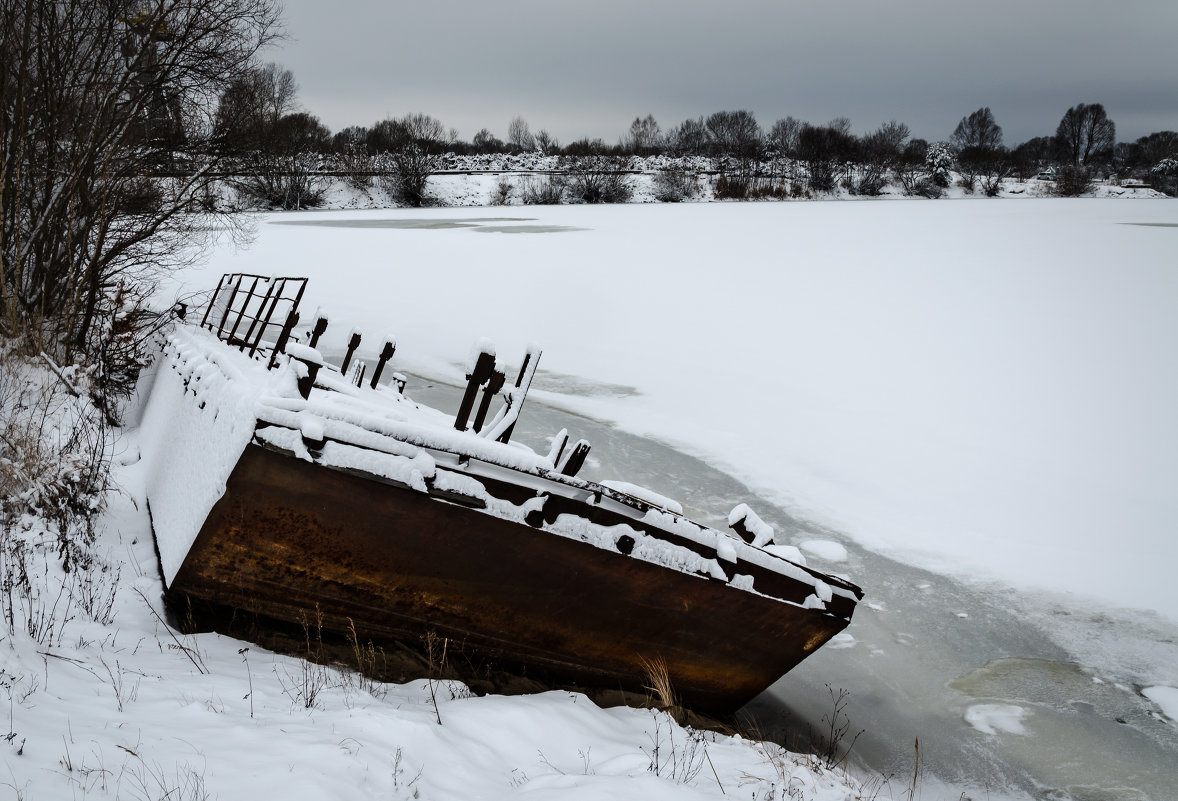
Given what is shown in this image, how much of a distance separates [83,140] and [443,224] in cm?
2457

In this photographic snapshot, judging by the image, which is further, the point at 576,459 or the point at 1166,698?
the point at 1166,698

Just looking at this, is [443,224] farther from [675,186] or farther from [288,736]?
[288,736]

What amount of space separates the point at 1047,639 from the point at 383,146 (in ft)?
187

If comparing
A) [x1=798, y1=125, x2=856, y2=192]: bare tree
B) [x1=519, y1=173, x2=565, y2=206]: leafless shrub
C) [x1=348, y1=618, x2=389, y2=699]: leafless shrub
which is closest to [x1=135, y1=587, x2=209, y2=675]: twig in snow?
[x1=348, y1=618, x2=389, y2=699]: leafless shrub

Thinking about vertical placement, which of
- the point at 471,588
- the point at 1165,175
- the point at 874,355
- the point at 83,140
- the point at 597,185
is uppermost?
the point at 1165,175

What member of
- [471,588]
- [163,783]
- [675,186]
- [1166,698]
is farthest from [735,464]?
[675,186]

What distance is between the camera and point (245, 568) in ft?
10.8

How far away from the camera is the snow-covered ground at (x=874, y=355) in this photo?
6.61 metres

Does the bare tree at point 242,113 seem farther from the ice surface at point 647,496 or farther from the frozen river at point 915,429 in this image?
the ice surface at point 647,496

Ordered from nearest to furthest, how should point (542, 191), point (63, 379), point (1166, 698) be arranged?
point (1166, 698) < point (63, 379) < point (542, 191)

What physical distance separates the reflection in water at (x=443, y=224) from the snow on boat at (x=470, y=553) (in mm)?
26480

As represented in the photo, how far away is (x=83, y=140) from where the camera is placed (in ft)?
29.7

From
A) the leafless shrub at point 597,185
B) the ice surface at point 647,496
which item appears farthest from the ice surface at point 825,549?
the leafless shrub at point 597,185

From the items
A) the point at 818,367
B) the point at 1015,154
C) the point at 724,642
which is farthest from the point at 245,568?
the point at 1015,154
